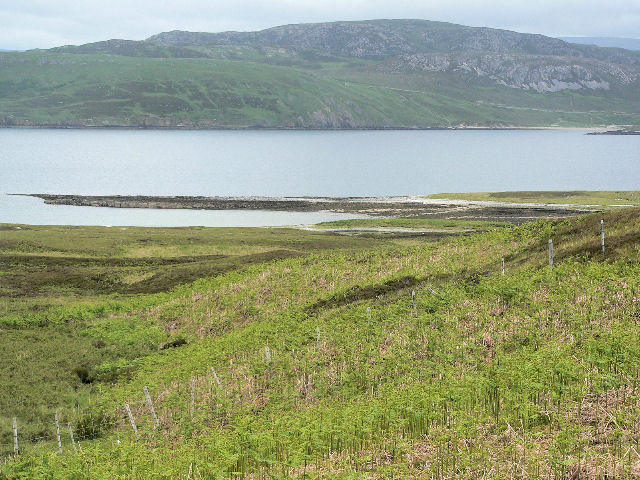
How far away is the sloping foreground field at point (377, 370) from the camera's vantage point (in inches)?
631

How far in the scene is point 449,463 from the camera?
50.0 feet

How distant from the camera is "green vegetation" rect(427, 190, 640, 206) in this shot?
460 feet

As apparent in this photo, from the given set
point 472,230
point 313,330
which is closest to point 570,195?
point 472,230

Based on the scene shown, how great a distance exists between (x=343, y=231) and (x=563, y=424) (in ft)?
310

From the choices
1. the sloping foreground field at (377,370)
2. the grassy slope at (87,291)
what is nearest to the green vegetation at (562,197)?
the grassy slope at (87,291)

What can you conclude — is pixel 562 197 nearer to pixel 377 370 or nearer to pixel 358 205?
pixel 358 205

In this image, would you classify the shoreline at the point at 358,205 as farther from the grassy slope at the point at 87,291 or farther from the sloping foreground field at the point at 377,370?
the sloping foreground field at the point at 377,370

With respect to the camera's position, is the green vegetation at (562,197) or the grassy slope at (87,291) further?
the green vegetation at (562,197)

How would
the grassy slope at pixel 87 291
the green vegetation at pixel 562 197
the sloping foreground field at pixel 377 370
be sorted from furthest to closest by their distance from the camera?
1. the green vegetation at pixel 562 197
2. the grassy slope at pixel 87 291
3. the sloping foreground field at pixel 377 370

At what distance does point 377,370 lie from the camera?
25828 mm

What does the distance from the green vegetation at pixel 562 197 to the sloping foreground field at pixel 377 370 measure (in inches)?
3812

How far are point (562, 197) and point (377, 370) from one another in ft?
456

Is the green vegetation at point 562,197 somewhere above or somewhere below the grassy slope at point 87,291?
above

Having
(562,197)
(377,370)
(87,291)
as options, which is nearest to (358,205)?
(562,197)
